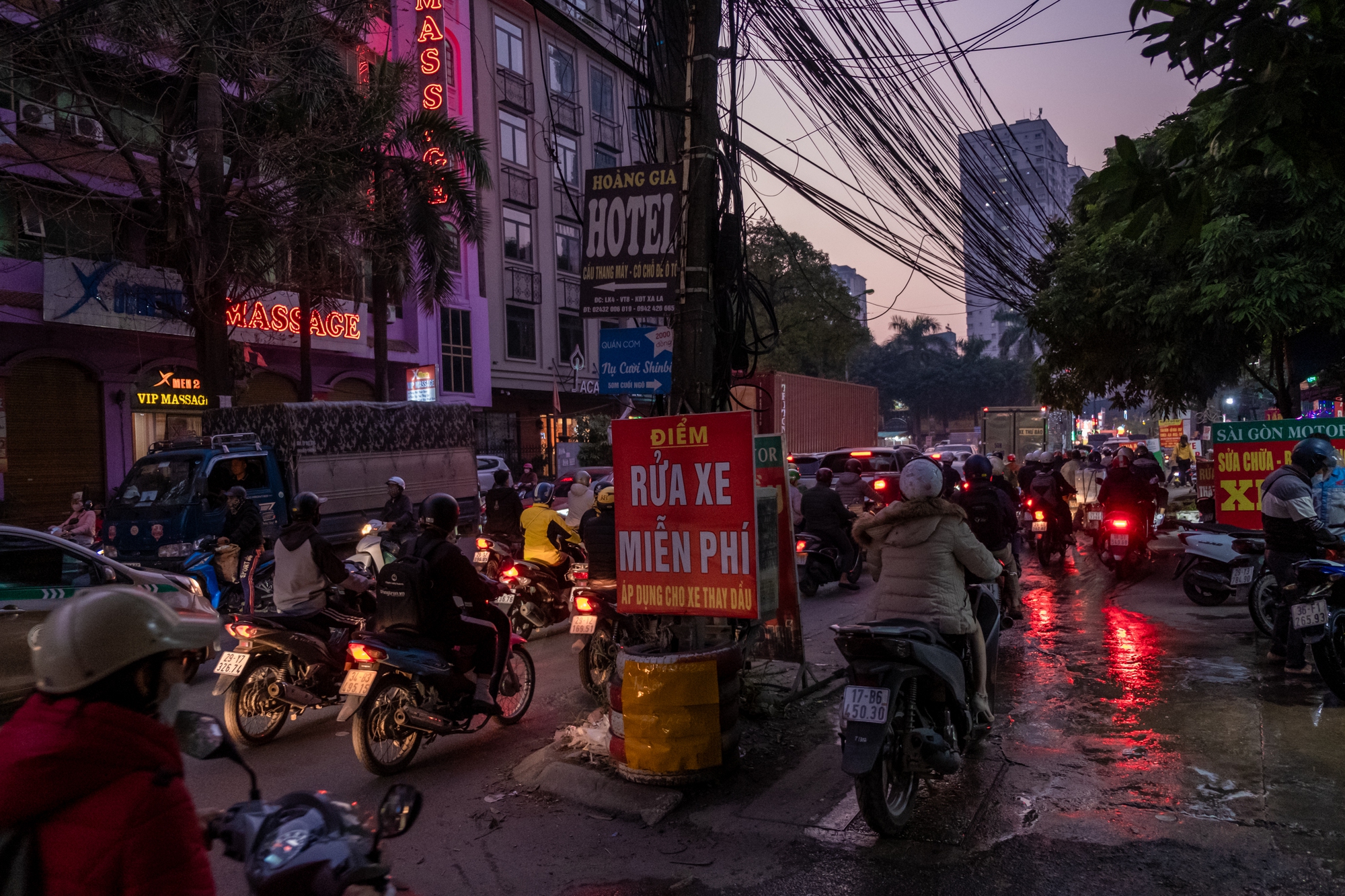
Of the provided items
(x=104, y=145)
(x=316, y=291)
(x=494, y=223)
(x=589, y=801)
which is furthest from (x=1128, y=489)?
(x=494, y=223)

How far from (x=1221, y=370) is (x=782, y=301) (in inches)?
1128

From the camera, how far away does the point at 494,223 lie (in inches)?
1294

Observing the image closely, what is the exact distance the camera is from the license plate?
614 centimetres

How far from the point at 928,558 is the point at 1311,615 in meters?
3.38

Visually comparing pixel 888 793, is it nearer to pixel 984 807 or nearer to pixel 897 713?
pixel 897 713

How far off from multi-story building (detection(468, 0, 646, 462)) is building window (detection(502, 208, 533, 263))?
4 cm

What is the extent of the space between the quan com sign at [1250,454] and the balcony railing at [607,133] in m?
31.6

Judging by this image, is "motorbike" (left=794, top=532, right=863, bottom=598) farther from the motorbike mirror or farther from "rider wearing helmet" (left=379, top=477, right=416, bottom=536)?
the motorbike mirror

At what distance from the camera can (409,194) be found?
20.2 meters

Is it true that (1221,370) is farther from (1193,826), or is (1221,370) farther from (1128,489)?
(1193,826)

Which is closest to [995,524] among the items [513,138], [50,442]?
[50,442]

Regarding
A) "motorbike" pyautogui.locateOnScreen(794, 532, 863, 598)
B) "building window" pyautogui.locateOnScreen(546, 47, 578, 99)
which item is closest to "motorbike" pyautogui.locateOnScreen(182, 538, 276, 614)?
"motorbike" pyautogui.locateOnScreen(794, 532, 863, 598)

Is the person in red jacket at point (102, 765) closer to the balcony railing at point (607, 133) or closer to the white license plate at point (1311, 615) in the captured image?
the white license plate at point (1311, 615)

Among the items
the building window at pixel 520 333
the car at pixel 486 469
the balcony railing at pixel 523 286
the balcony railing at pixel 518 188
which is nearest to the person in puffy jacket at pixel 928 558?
the car at pixel 486 469
